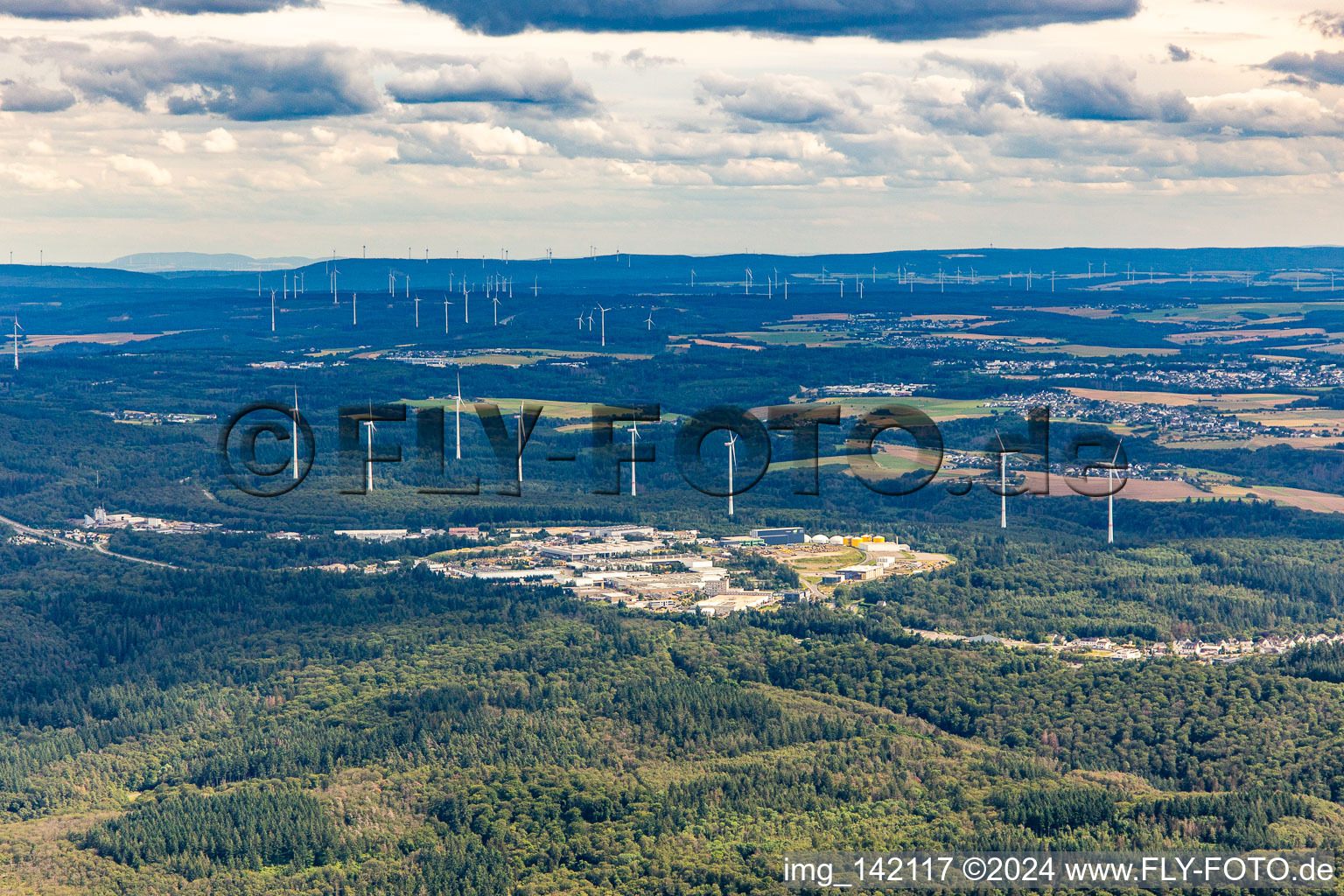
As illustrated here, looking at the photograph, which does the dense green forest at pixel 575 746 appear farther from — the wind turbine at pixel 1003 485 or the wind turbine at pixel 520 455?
the wind turbine at pixel 520 455

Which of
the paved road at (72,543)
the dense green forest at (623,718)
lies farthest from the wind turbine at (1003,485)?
the paved road at (72,543)

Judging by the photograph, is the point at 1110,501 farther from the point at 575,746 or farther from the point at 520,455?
the point at 575,746

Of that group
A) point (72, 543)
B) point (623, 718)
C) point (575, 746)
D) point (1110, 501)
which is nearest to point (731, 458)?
point (1110, 501)

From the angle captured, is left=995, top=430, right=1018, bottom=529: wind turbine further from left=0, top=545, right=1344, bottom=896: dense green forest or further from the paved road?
the paved road

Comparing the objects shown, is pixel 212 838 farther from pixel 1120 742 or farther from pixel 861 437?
pixel 861 437

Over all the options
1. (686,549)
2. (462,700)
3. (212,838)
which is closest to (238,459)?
(686,549)

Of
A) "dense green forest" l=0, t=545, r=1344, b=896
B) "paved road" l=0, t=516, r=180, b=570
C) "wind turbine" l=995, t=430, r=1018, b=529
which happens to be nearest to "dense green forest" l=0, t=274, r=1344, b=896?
"dense green forest" l=0, t=545, r=1344, b=896
